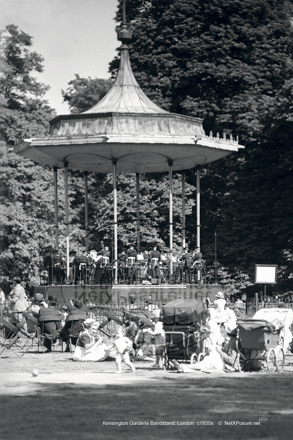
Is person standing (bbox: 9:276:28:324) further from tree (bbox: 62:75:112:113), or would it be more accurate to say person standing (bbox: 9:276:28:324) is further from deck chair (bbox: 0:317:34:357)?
tree (bbox: 62:75:112:113)

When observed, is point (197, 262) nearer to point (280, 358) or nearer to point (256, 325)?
point (280, 358)

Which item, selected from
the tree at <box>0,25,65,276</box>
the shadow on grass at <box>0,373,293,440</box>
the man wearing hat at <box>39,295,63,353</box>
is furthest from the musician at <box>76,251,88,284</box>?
the tree at <box>0,25,65,276</box>

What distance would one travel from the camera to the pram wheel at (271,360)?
21438 millimetres

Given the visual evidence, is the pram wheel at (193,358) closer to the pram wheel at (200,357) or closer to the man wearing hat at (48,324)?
the pram wheel at (200,357)

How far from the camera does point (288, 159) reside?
1783 inches

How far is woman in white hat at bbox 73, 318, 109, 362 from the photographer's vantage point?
2377cm

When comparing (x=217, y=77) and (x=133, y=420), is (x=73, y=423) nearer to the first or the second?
(x=133, y=420)

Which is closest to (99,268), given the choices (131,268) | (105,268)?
(105,268)

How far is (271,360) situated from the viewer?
72.2 feet

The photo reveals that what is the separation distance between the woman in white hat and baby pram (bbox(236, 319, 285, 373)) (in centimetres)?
355

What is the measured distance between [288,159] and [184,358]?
24.0m

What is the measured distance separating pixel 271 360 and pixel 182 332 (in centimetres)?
184

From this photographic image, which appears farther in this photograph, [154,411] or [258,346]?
[258,346]

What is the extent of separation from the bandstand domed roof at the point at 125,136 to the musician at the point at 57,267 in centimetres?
335
